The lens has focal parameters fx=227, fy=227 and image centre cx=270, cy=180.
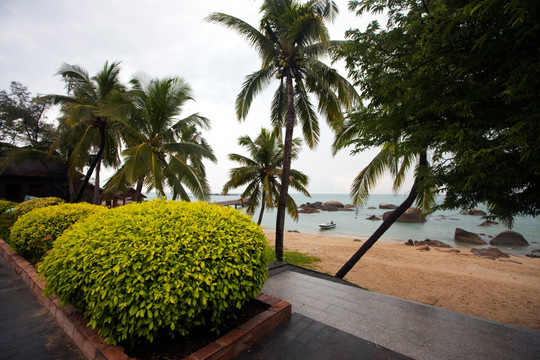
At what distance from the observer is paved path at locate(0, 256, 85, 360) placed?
2.50 m

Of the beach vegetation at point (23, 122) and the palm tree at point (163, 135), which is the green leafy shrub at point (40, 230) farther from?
the beach vegetation at point (23, 122)

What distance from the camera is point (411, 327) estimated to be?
132 inches

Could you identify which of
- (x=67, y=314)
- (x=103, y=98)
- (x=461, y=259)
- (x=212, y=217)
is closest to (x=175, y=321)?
(x=212, y=217)

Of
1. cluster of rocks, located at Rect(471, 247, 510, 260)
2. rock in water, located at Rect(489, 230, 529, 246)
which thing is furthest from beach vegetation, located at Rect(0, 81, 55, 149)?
rock in water, located at Rect(489, 230, 529, 246)

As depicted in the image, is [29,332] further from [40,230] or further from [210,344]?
[40,230]

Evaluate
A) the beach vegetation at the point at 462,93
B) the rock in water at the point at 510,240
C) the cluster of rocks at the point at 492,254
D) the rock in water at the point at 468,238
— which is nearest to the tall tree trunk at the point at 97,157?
the beach vegetation at the point at 462,93

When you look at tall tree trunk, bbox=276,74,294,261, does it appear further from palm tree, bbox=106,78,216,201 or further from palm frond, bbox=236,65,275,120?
palm tree, bbox=106,78,216,201

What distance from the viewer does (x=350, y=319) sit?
354cm

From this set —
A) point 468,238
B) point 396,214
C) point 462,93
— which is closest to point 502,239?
point 468,238

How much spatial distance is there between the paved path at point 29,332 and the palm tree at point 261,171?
32.5 feet

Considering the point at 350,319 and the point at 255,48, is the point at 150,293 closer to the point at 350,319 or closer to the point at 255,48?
the point at 350,319

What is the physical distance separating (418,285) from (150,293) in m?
10.8

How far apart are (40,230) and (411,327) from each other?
24.2ft

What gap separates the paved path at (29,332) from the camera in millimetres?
2496
